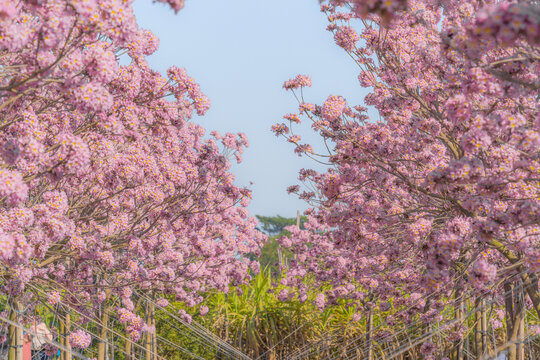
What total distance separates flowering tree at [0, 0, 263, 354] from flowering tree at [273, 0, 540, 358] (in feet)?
5.48

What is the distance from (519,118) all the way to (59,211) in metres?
4.09

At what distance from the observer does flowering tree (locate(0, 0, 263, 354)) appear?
4.16 m

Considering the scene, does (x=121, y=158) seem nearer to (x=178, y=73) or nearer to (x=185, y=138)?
(x=178, y=73)

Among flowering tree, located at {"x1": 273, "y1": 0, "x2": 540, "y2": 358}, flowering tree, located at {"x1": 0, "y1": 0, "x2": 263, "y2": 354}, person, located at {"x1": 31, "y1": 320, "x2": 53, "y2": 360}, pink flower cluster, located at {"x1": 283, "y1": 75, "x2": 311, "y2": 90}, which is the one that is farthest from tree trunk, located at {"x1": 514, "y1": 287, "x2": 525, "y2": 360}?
person, located at {"x1": 31, "y1": 320, "x2": 53, "y2": 360}

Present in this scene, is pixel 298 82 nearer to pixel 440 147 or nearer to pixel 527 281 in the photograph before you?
pixel 440 147

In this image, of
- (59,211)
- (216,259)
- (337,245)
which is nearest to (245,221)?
(216,259)

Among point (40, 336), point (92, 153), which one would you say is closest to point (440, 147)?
point (92, 153)

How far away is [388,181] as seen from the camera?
772cm

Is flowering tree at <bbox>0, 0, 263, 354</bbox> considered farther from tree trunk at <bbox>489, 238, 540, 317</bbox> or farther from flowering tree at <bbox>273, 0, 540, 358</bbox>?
tree trunk at <bbox>489, 238, 540, 317</bbox>

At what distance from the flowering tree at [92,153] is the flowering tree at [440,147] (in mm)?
1671

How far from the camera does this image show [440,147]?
7.13 m

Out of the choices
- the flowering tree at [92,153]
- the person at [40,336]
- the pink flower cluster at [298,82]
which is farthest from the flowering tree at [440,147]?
the person at [40,336]

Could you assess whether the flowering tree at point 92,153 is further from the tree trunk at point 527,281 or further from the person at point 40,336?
the tree trunk at point 527,281

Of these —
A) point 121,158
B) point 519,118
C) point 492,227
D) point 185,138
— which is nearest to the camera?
point 519,118
